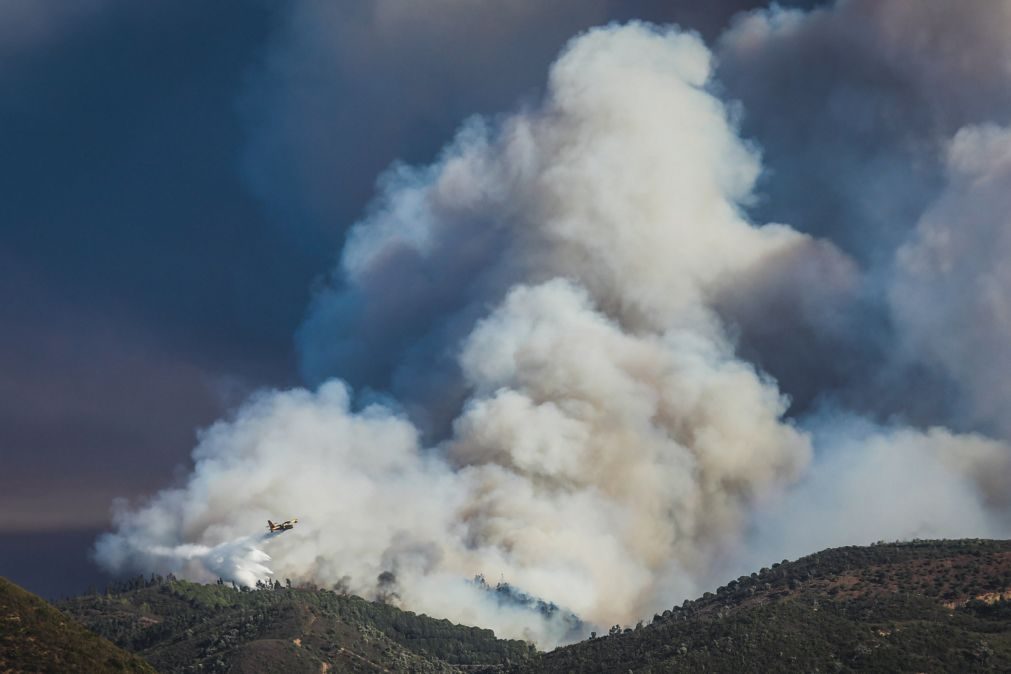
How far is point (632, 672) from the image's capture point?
7756 inches

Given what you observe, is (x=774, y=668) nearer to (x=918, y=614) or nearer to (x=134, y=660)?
(x=918, y=614)

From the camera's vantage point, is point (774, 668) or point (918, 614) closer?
point (774, 668)

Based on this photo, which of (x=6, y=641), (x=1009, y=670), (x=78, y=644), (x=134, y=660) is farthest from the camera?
(x=1009, y=670)

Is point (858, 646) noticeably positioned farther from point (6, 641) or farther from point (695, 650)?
point (6, 641)

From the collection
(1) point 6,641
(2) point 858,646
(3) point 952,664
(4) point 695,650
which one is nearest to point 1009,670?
(3) point 952,664

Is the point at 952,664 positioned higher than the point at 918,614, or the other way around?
the point at 918,614

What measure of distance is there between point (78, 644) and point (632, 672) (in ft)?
337

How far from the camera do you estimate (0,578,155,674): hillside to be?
12000 centimetres

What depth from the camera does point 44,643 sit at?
12531cm

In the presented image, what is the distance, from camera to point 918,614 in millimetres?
197250

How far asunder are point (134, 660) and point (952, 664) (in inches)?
4731

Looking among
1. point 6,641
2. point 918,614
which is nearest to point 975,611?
point 918,614

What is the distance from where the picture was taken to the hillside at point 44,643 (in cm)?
12000

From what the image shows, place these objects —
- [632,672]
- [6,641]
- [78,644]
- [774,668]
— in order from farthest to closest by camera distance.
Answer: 1. [632,672]
2. [774,668]
3. [78,644]
4. [6,641]
